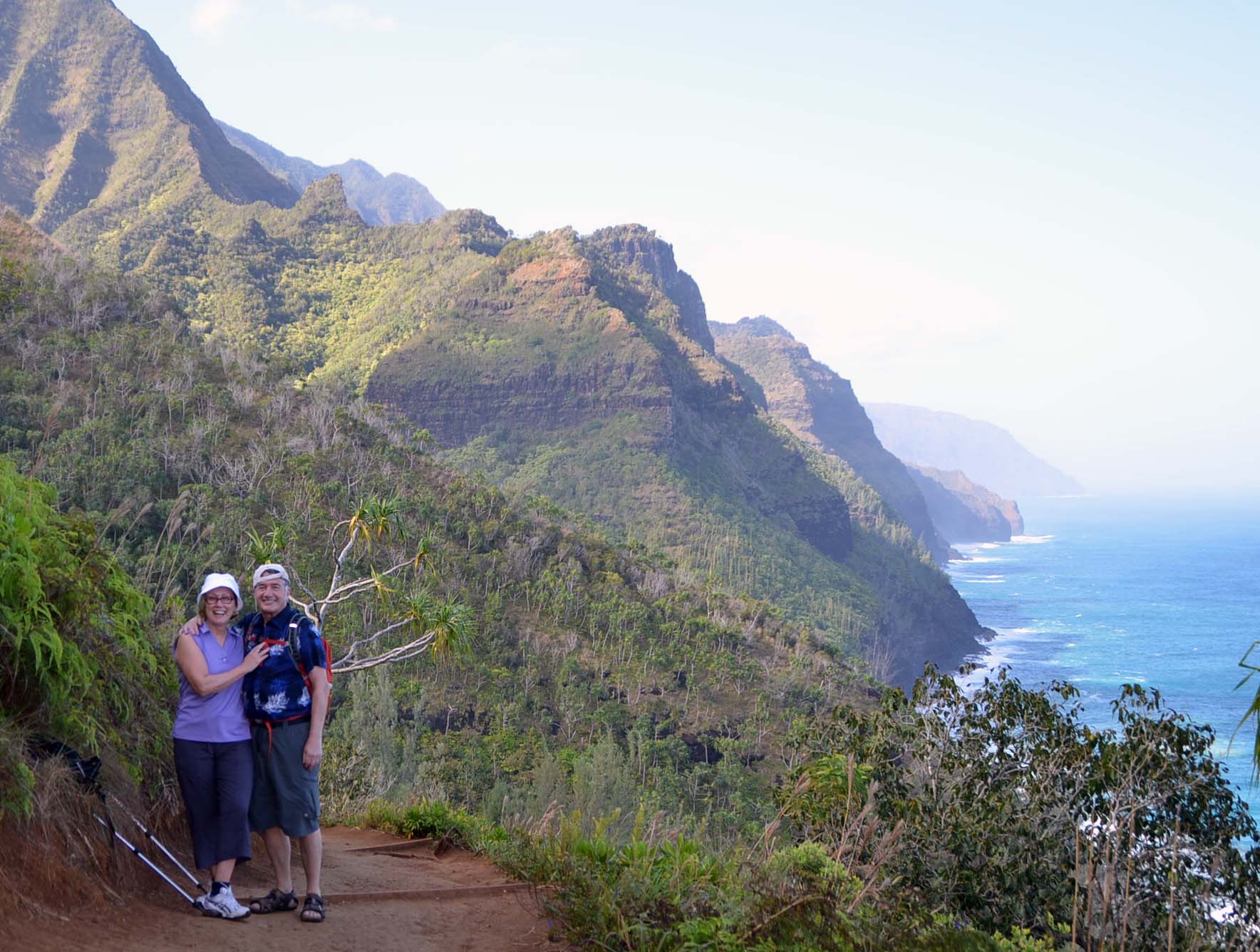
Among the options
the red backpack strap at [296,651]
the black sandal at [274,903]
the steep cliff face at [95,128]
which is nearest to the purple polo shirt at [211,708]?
the red backpack strap at [296,651]

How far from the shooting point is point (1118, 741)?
923 centimetres

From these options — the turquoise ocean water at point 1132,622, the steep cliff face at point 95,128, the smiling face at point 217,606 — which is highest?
the steep cliff face at point 95,128

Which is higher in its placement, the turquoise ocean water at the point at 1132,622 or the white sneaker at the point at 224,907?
the white sneaker at the point at 224,907

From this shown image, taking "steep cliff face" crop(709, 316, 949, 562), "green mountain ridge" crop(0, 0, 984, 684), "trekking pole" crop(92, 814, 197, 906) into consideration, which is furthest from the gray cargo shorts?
"steep cliff face" crop(709, 316, 949, 562)

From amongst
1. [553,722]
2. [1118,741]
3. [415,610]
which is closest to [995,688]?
[1118,741]

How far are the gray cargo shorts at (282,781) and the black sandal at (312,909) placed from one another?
0.29 meters

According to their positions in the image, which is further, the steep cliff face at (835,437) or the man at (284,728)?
the steep cliff face at (835,437)

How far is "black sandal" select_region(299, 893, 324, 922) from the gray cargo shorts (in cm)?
29

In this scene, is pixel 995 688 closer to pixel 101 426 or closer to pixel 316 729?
pixel 316 729

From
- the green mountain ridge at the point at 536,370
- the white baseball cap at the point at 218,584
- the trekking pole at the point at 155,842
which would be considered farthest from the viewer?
the green mountain ridge at the point at 536,370

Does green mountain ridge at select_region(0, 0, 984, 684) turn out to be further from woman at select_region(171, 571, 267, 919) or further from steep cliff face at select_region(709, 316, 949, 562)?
woman at select_region(171, 571, 267, 919)

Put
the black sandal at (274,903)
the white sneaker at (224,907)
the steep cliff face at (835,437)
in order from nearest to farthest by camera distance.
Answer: the white sneaker at (224,907) → the black sandal at (274,903) → the steep cliff face at (835,437)

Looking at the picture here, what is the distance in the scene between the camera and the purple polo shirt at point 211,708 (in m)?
4.58

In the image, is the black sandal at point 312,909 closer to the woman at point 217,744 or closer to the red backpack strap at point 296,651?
the woman at point 217,744
